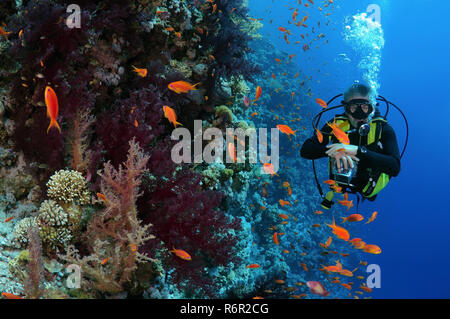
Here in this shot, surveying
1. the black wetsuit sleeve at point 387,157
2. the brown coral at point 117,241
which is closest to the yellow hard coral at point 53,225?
the brown coral at point 117,241

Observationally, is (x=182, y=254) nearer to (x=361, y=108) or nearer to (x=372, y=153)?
(x=372, y=153)

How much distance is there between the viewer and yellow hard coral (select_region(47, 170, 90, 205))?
9.22ft

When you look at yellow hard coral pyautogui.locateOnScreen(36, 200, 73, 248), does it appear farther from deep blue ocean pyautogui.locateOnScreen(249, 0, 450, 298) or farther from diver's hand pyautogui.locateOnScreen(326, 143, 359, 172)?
deep blue ocean pyautogui.locateOnScreen(249, 0, 450, 298)

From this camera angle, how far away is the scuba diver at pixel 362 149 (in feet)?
9.56

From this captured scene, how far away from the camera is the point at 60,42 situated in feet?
11.1

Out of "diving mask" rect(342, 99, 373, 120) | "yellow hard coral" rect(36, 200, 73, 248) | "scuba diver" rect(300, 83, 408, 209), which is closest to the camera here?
"yellow hard coral" rect(36, 200, 73, 248)

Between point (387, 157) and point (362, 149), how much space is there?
350 millimetres

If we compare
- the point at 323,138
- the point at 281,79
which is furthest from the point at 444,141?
the point at 323,138

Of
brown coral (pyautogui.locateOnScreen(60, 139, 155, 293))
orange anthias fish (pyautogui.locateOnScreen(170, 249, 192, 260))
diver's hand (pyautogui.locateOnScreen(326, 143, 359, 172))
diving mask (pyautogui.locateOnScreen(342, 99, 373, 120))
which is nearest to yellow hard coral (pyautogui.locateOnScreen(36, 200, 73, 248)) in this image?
brown coral (pyautogui.locateOnScreen(60, 139, 155, 293))

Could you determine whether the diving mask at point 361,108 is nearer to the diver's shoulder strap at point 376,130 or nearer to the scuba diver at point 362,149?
the scuba diver at point 362,149

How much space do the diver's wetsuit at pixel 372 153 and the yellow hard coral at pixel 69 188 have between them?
9.40 feet

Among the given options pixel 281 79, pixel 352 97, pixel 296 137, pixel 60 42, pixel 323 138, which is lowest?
pixel 323 138
